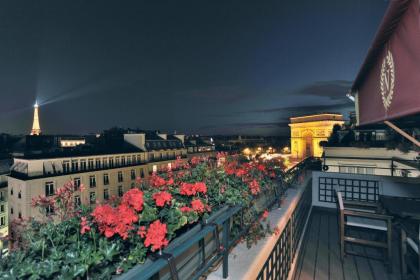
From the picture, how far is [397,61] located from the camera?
147 centimetres

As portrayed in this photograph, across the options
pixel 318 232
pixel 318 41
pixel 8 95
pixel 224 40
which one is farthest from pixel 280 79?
pixel 8 95

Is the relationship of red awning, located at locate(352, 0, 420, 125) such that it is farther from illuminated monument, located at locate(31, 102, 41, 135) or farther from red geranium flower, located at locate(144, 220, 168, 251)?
illuminated monument, located at locate(31, 102, 41, 135)

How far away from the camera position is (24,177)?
19.8m

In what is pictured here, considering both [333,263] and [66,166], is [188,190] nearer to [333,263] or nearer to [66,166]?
[333,263]

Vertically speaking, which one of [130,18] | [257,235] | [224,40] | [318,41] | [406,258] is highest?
[130,18]

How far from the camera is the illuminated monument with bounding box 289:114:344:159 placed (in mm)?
33469

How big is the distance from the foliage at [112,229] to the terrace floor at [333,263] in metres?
2.13

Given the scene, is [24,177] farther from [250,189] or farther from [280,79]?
[280,79]

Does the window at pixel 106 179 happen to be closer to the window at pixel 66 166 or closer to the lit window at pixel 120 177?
the lit window at pixel 120 177

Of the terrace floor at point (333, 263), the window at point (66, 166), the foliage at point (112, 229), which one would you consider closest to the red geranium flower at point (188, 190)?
the foliage at point (112, 229)

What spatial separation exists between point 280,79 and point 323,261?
1057 inches

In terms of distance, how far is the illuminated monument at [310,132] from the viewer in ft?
110

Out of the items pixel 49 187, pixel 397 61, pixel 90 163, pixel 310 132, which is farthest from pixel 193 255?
pixel 310 132

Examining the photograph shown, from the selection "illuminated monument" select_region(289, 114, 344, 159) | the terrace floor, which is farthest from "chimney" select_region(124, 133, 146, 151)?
the terrace floor
